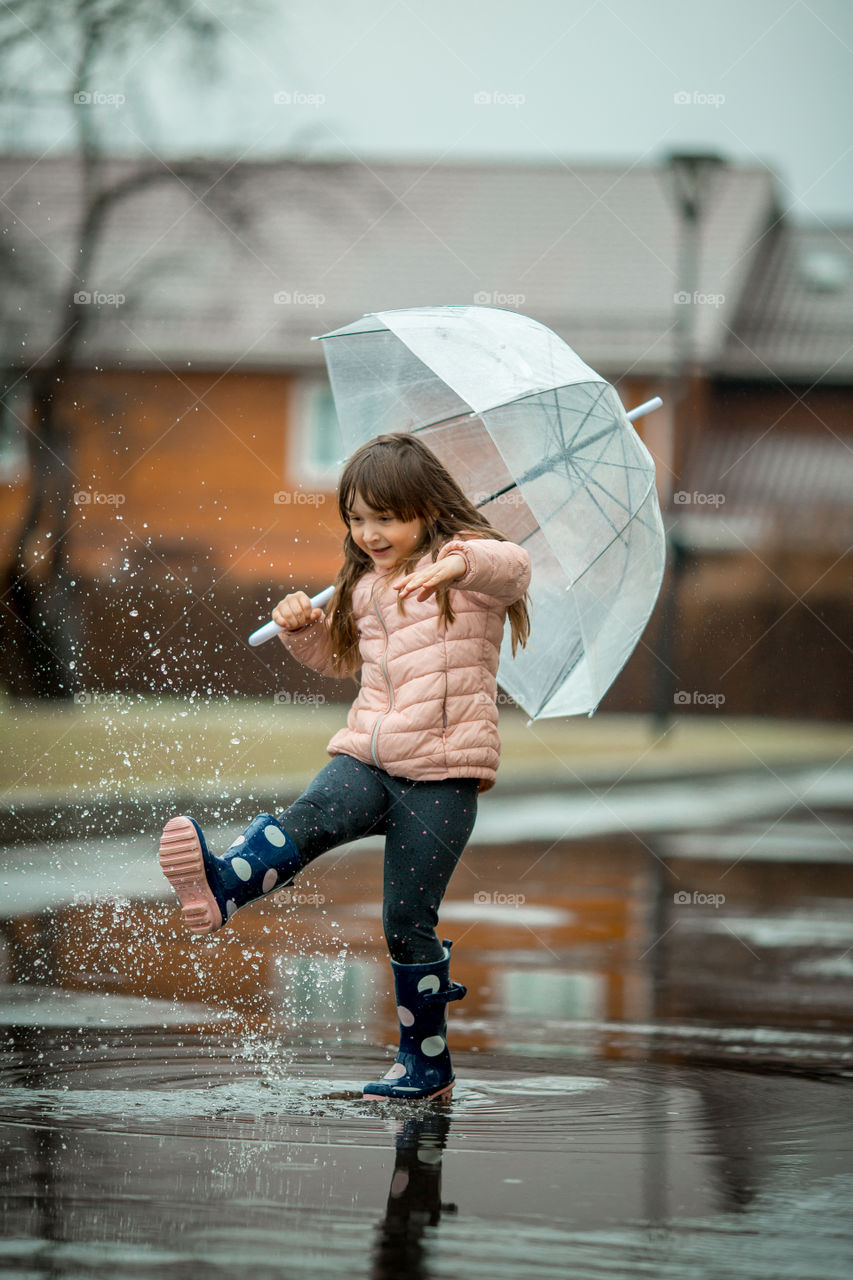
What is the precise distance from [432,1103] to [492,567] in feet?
3.90

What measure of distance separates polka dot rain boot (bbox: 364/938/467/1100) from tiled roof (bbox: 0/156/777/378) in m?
5.57

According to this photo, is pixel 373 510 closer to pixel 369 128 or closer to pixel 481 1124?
pixel 481 1124

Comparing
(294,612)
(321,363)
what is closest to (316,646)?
(294,612)

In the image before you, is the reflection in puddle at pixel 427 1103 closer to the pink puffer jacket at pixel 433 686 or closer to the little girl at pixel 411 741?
the little girl at pixel 411 741

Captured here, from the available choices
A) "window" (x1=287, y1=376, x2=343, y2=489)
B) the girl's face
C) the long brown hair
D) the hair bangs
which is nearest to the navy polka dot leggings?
the long brown hair

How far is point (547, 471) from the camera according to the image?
146 inches

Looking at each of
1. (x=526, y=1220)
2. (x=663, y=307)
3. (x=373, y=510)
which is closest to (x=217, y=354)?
(x=663, y=307)

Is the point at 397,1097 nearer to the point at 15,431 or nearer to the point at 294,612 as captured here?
the point at 294,612

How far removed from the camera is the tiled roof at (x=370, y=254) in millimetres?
8578

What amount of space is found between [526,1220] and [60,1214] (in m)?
0.77

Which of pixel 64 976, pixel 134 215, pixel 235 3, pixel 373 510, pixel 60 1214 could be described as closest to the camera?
pixel 60 1214

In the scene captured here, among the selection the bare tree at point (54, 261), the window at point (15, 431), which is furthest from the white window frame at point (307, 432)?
the window at point (15, 431)

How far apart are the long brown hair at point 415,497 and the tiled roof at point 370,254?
196 inches

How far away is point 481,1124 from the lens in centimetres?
335
